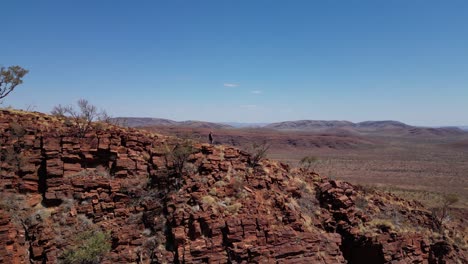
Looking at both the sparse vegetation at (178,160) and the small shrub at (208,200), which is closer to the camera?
the small shrub at (208,200)

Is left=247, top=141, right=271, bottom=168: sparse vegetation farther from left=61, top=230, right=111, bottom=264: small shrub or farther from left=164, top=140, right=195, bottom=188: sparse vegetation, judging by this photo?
left=61, top=230, right=111, bottom=264: small shrub

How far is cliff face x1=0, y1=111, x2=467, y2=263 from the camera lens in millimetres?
13734

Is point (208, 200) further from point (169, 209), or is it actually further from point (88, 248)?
point (88, 248)

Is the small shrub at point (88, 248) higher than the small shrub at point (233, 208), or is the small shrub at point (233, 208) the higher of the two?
the small shrub at point (233, 208)

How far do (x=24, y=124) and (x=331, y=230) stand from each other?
17.5m

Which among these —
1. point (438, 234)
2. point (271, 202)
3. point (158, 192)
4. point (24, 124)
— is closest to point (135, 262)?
point (158, 192)

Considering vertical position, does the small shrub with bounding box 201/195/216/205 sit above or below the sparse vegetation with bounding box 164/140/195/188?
below

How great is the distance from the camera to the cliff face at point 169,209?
13.7 m

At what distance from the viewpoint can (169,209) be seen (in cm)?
1509

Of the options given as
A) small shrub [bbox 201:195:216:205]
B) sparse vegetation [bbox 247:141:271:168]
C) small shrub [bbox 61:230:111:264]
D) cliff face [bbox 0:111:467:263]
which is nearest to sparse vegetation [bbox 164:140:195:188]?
cliff face [bbox 0:111:467:263]

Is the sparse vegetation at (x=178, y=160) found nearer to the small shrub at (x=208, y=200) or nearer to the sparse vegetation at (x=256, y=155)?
the small shrub at (x=208, y=200)

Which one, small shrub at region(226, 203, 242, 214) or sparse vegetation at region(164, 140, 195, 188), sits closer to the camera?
small shrub at region(226, 203, 242, 214)

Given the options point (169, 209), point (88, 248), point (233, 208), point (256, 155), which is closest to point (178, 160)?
point (169, 209)

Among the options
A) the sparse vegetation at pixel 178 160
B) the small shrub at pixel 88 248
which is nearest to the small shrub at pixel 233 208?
the sparse vegetation at pixel 178 160
